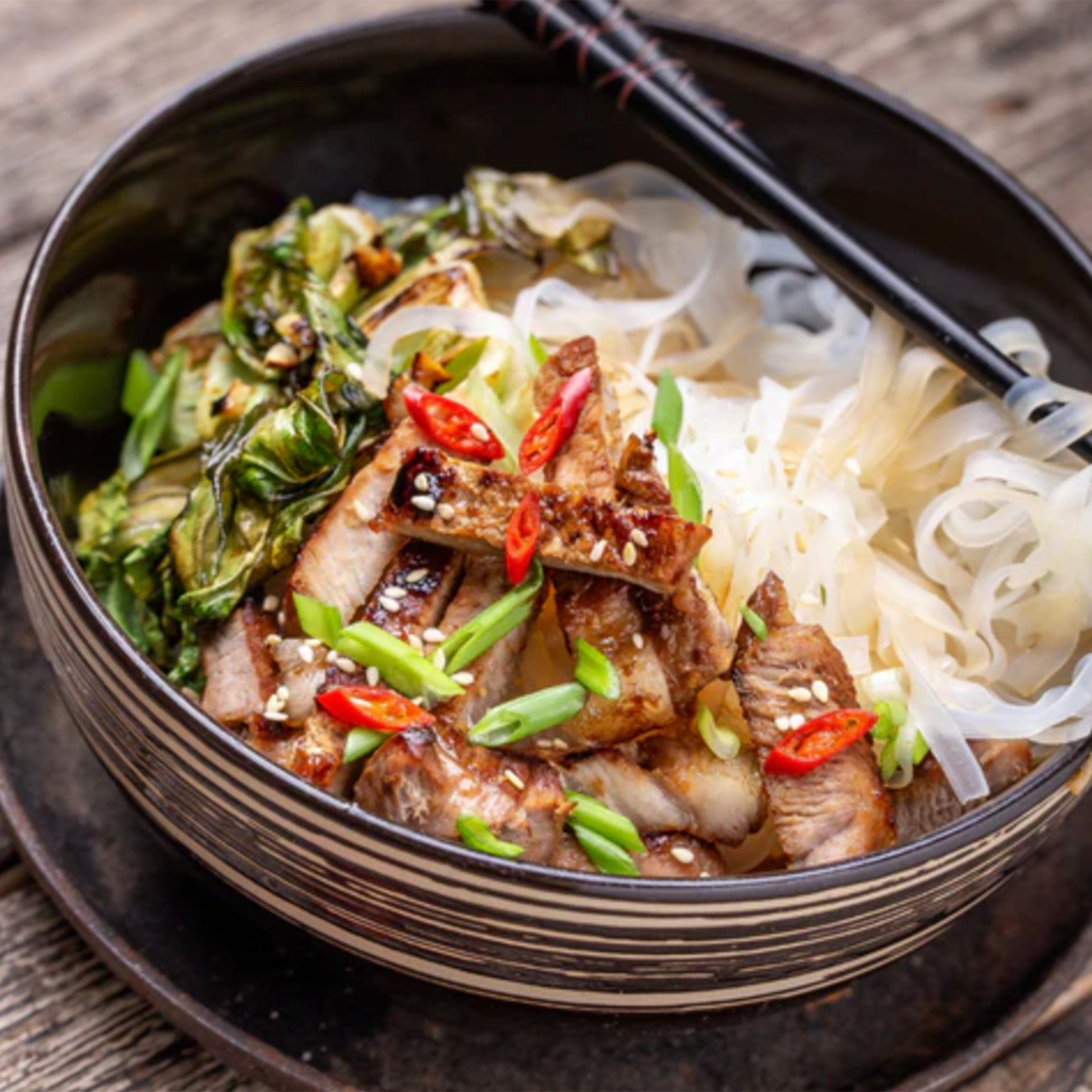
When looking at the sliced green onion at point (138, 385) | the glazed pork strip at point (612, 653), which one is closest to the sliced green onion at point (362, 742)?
the glazed pork strip at point (612, 653)

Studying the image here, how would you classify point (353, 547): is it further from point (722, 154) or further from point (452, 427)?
point (722, 154)

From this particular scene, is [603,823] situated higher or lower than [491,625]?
lower

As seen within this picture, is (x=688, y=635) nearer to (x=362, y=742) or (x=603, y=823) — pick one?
(x=603, y=823)

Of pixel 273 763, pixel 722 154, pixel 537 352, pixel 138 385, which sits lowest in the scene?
pixel 138 385

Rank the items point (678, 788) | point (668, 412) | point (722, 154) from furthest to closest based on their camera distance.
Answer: point (722, 154) → point (668, 412) → point (678, 788)

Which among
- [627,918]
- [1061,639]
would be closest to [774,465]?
[1061,639]

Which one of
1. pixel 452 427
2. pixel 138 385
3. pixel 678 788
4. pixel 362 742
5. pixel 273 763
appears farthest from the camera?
pixel 138 385

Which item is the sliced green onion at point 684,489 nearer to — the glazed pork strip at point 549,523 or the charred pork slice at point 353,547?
the glazed pork strip at point 549,523

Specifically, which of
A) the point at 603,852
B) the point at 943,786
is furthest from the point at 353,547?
the point at 943,786

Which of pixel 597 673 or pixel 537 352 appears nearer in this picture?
pixel 597 673
